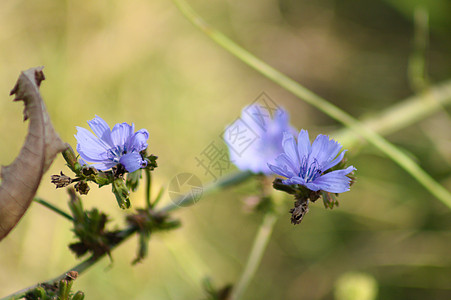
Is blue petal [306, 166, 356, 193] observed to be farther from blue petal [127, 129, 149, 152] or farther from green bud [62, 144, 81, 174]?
green bud [62, 144, 81, 174]

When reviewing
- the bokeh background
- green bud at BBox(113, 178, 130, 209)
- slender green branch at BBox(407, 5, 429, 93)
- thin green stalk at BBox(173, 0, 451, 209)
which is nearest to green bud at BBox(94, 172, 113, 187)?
green bud at BBox(113, 178, 130, 209)

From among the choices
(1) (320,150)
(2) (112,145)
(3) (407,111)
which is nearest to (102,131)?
(2) (112,145)

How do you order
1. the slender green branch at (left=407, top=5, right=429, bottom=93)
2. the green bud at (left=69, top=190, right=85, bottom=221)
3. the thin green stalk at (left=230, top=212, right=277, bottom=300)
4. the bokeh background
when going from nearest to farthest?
the green bud at (left=69, top=190, right=85, bottom=221), the thin green stalk at (left=230, top=212, right=277, bottom=300), the bokeh background, the slender green branch at (left=407, top=5, right=429, bottom=93)

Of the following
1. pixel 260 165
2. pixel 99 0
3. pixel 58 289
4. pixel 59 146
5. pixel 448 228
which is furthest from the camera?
pixel 99 0

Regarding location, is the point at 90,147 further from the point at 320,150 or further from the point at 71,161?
the point at 320,150

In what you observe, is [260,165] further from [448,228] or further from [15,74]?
[15,74]

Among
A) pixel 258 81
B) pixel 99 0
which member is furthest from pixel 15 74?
pixel 258 81

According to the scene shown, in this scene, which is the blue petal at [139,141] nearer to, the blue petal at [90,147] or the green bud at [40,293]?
the blue petal at [90,147]

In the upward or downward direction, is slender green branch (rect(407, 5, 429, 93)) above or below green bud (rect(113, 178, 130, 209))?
above
